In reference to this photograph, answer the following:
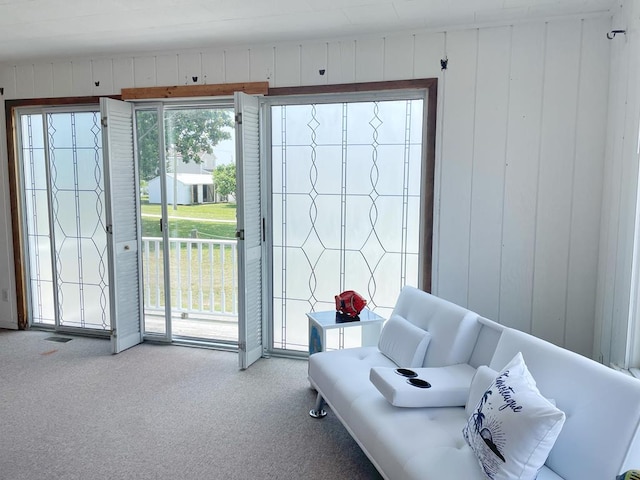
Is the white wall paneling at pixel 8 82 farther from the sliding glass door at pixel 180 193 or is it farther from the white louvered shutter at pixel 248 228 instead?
the white louvered shutter at pixel 248 228

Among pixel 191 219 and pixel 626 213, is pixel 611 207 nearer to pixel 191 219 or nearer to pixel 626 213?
pixel 626 213

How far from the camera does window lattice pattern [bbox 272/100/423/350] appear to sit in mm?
3713

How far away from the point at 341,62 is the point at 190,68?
1331 millimetres

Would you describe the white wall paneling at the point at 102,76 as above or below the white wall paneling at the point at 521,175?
above

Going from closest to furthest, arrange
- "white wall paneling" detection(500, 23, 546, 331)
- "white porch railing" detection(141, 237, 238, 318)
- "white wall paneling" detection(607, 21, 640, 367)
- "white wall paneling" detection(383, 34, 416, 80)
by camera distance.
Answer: "white wall paneling" detection(607, 21, 640, 367) < "white wall paneling" detection(500, 23, 546, 331) < "white wall paneling" detection(383, 34, 416, 80) < "white porch railing" detection(141, 237, 238, 318)

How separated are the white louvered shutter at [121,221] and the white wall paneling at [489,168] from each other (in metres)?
2.95

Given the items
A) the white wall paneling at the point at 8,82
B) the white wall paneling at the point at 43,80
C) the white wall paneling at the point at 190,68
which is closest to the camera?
the white wall paneling at the point at 190,68

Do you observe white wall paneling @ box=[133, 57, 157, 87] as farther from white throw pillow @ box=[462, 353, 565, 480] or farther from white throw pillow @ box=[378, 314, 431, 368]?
white throw pillow @ box=[462, 353, 565, 480]

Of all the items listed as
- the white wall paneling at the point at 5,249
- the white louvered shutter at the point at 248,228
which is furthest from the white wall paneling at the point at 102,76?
the white louvered shutter at the point at 248,228

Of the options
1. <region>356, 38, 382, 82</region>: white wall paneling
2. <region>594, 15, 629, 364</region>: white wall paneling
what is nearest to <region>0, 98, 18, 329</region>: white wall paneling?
<region>356, 38, 382, 82</region>: white wall paneling

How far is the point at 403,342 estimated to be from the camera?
2844mm

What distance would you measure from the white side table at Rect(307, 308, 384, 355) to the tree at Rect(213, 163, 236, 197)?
1.55 meters

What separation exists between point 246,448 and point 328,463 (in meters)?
0.48

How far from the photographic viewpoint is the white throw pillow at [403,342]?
273 centimetres
